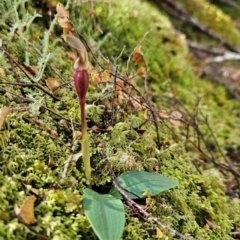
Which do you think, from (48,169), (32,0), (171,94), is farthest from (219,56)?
(48,169)

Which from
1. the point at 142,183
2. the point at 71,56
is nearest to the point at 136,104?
the point at 71,56

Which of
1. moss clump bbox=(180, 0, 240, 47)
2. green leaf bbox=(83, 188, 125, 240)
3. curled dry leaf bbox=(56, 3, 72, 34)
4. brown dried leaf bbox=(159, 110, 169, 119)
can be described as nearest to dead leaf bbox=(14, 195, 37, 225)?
green leaf bbox=(83, 188, 125, 240)

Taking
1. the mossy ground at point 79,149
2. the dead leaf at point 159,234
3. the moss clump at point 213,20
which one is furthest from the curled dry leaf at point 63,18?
the moss clump at point 213,20

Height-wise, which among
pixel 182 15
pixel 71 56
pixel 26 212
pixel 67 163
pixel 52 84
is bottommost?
pixel 26 212

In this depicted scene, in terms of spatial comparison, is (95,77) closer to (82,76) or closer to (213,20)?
(82,76)

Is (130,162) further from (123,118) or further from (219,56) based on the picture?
(219,56)

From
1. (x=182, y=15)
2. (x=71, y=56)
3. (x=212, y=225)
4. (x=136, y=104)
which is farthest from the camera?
(x=182, y=15)

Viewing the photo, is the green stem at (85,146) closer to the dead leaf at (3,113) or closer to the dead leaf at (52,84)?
the dead leaf at (3,113)
